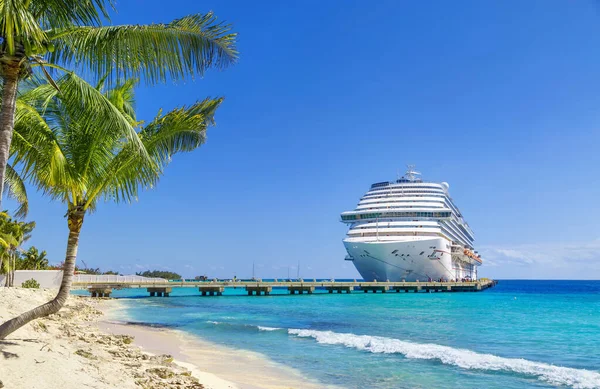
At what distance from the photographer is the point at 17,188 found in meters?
12.3

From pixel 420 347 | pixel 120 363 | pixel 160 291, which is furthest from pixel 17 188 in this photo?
pixel 160 291

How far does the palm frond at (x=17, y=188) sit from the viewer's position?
1127cm

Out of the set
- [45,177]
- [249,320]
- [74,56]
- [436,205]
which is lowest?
[249,320]

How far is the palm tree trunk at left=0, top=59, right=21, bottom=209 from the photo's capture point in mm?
5508

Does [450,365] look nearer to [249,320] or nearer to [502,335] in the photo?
[502,335]

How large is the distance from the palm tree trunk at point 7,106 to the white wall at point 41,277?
25.0m

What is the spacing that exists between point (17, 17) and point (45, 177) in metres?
3.54

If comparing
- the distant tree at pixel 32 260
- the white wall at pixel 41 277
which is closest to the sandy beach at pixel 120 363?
the white wall at pixel 41 277

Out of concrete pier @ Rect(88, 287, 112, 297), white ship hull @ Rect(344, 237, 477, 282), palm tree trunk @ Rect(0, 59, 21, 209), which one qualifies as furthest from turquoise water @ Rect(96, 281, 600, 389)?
white ship hull @ Rect(344, 237, 477, 282)

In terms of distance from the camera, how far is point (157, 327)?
20656 mm

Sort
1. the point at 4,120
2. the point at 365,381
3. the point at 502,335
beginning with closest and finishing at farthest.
Answer: the point at 4,120
the point at 365,381
the point at 502,335

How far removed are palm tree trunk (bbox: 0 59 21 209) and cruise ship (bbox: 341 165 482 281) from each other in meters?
47.8

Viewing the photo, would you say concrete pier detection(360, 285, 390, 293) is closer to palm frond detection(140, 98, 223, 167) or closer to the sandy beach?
the sandy beach

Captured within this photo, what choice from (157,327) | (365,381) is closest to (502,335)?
(365,381)
